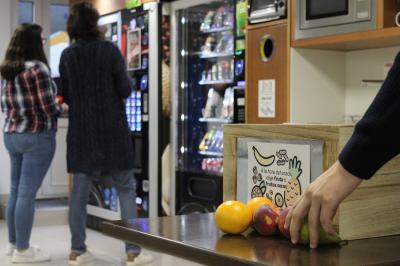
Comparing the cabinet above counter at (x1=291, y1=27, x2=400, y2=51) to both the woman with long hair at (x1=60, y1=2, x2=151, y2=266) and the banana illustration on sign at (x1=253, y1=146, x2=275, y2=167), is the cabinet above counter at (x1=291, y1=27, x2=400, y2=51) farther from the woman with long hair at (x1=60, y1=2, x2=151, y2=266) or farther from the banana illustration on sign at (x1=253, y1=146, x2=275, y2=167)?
the banana illustration on sign at (x1=253, y1=146, x2=275, y2=167)

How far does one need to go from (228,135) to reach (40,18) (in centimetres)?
562

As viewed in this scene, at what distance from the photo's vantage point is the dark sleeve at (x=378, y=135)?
3.56ft

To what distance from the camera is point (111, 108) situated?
4.03 metres

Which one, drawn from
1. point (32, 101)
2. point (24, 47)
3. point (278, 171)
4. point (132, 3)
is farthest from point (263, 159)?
point (132, 3)

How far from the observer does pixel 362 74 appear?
11.9 ft

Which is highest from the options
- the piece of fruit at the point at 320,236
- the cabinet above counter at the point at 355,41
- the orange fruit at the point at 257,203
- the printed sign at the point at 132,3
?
the printed sign at the point at 132,3

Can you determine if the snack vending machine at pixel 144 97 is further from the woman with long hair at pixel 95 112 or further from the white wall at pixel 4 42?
the white wall at pixel 4 42

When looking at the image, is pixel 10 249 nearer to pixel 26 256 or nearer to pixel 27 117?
pixel 26 256

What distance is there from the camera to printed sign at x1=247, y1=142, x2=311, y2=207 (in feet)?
4.99

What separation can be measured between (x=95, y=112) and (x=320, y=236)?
2888 millimetres

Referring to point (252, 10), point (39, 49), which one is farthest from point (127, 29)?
point (252, 10)

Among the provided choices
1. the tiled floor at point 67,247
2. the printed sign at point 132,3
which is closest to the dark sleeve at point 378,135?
the tiled floor at point 67,247

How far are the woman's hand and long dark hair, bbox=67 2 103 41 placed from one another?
3.12 metres

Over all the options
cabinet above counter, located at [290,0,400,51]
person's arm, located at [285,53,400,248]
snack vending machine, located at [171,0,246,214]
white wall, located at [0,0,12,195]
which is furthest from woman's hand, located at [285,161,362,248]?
white wall, located at [0,0,12,195]
